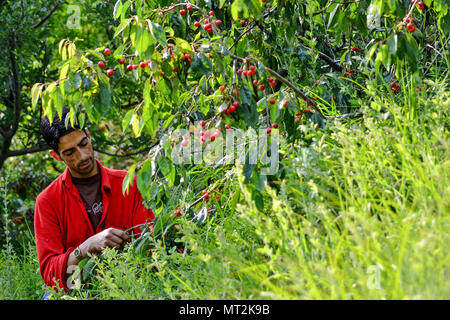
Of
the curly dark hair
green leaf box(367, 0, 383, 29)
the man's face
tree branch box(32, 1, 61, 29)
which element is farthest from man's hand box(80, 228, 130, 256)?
tree branch box(32, 1, 61, 29)

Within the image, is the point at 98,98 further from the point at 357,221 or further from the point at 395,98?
the point at 395,98

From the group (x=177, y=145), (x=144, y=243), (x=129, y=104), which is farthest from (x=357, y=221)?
(x=129, y=104)

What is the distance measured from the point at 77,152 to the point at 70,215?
40 centimetres

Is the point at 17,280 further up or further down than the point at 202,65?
further down

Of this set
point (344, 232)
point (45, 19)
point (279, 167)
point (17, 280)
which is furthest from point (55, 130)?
point (45, 19)

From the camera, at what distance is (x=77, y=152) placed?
150 inches

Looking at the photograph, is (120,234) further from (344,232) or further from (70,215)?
(344,232)

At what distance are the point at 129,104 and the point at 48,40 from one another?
985mm

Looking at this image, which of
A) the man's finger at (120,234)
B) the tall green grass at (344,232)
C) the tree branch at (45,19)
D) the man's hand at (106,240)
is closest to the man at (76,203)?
the man's hand at (106,240)

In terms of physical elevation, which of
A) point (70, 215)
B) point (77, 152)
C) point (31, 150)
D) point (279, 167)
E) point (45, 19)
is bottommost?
point (70, 215)

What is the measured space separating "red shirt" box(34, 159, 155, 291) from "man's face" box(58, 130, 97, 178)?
10 centimetres

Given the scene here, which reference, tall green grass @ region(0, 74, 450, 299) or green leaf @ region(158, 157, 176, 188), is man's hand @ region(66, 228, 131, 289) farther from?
green leaf @ region(158, 157, 176, 188)

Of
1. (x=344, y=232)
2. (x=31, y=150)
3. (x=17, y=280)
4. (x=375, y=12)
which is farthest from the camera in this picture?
(x=31, y=150)

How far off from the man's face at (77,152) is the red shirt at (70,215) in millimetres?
101
